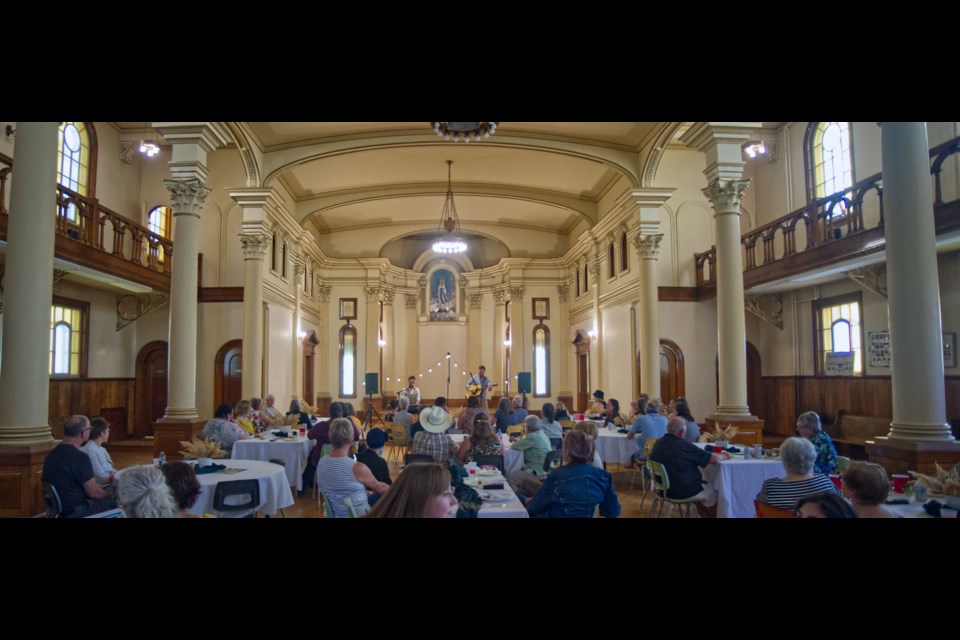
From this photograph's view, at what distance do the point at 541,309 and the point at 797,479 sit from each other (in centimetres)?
1770

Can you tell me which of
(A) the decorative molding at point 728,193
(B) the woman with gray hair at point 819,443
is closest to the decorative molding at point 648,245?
(A) the decorative molding at point 728,193

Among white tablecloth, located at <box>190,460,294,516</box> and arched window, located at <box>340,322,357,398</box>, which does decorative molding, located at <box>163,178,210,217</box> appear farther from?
arched window, located at <box>340,322,357,398</box>

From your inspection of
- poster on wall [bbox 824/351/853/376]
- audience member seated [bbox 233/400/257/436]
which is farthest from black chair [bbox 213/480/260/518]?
poster on wall [bbox 824/351/853/376]

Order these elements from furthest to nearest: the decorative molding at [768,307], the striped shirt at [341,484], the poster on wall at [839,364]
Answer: the decorative molding at [768,307], the poster on wall at [839,364], the striped shirt at [341,484]

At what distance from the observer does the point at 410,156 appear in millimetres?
14219

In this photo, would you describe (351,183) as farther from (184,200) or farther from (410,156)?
(184,200)

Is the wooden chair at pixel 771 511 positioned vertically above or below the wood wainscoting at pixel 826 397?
below

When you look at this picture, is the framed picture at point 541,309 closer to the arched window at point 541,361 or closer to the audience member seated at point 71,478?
the arched window at point 541,361

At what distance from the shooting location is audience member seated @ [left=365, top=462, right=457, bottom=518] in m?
2.61

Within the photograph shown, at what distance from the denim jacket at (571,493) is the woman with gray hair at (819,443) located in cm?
262

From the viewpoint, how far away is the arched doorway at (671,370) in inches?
543

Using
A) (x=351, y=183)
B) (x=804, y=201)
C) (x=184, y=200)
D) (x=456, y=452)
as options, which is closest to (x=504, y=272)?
(x=351, y=183)

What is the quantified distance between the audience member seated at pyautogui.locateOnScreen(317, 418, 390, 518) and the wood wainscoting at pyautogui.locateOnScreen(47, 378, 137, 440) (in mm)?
8772
